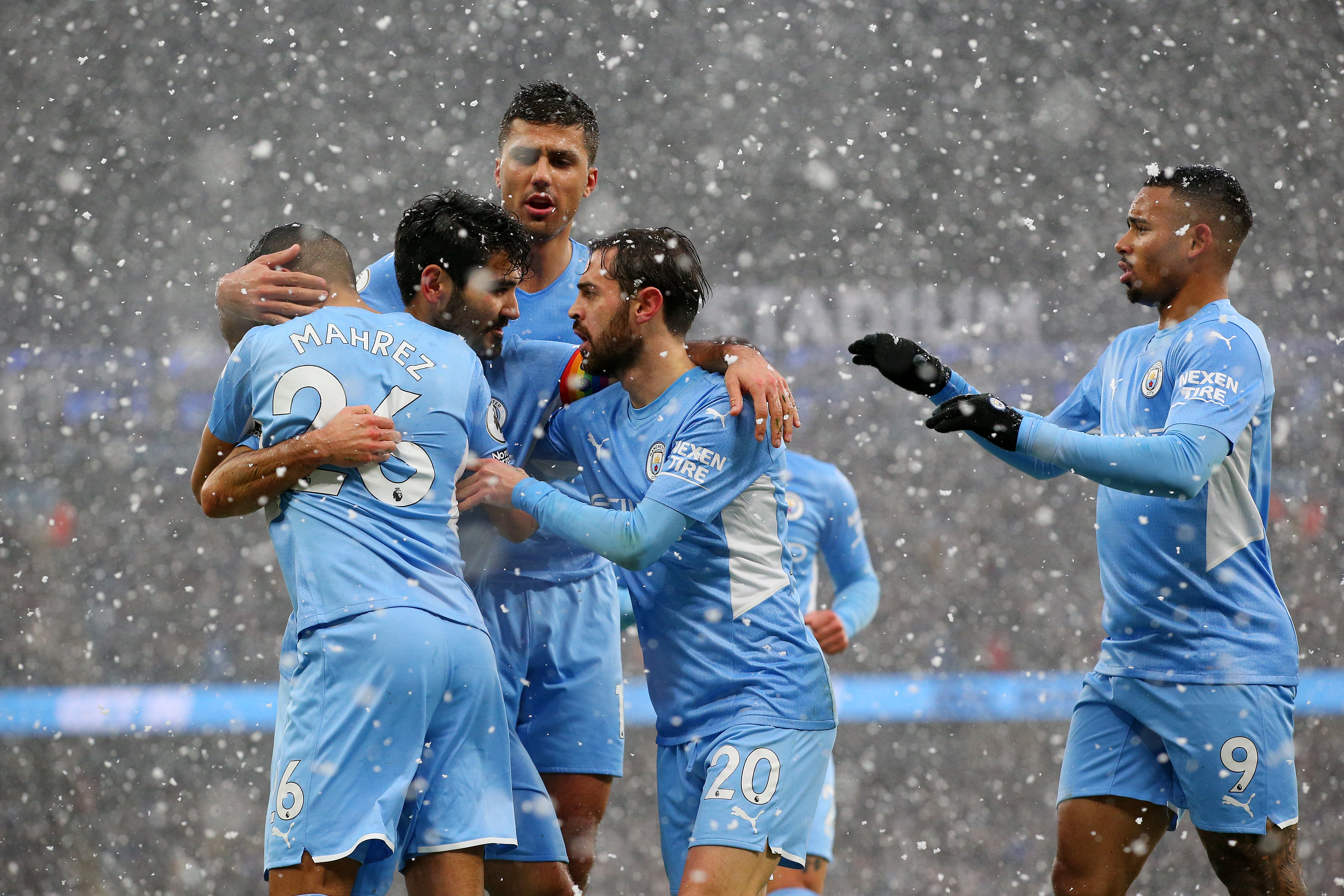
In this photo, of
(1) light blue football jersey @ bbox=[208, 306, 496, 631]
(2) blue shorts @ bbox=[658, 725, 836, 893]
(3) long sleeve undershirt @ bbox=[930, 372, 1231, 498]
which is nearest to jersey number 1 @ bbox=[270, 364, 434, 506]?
(1) light blue football jersey @ bbox=[208, 306, 496, 631]

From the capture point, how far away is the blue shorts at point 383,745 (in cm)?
201

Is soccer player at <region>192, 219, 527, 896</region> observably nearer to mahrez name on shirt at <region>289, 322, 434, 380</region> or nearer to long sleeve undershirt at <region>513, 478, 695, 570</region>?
mahrez name on shirt at <region>289, 322, 434, 380</region>

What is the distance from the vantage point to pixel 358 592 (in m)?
2.10

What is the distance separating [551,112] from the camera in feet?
10.3

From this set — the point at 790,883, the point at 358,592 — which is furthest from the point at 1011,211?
the point at 358,592

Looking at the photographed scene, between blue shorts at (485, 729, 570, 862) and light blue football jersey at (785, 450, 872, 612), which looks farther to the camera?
light blue football jersey at (785, 450, 872, 612)

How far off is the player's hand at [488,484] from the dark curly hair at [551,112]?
1.06 meters

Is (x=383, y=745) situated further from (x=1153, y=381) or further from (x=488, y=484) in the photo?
(x=1153, y=381)

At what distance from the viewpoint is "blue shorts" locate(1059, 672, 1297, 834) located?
255cm

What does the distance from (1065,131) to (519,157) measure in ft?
30.4

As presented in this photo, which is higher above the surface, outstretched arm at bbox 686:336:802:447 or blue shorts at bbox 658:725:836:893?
outstretched arm at bbox 686:336:802:447

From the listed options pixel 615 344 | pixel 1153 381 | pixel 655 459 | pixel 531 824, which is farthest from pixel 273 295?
pixel 1153 381

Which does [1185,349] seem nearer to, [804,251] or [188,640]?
[804,251]

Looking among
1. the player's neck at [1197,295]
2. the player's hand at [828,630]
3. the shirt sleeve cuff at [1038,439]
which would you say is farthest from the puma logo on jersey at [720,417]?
the player's hand at [828,630]
